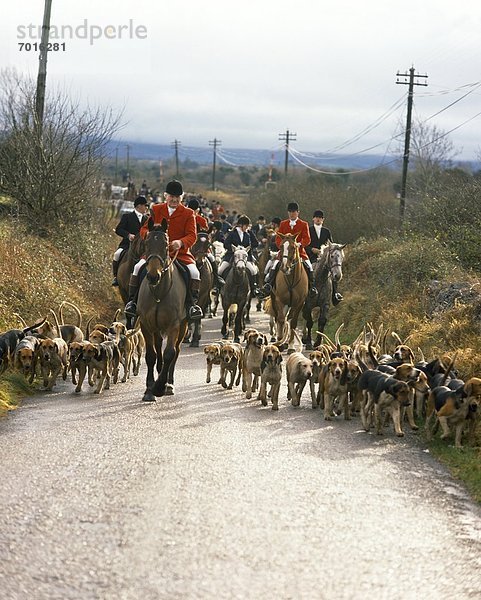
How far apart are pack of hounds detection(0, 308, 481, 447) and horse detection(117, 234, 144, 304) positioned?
8.60 ft

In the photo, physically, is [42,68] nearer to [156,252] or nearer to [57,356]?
[57,356]

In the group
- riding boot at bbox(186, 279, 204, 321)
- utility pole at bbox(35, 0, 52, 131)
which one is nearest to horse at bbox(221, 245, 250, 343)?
riding boot at bbox(186, 279, 204, 321)

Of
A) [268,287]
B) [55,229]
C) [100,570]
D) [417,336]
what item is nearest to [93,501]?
[100,570]

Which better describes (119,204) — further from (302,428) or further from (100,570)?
(100,570)

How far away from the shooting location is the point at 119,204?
173 ft

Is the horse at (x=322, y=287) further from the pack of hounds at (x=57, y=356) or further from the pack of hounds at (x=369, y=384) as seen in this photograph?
the pack of hounds at (x=57, y=356)

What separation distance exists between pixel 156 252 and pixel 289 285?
6544 millimetres

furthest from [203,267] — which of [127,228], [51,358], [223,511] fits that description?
[223,511]

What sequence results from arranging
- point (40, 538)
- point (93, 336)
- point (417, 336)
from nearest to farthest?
point (40, 538) < point (93, 336) < point (417, 336)

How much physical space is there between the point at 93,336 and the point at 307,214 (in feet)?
105

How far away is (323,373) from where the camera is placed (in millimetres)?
12805

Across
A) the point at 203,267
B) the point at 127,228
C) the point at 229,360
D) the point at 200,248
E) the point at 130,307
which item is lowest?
the point at 229,360

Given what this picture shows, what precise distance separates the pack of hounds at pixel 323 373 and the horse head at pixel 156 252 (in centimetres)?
141

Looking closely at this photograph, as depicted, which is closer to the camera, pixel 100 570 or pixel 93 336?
pixel 100 570
